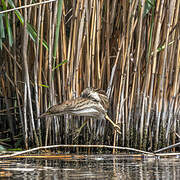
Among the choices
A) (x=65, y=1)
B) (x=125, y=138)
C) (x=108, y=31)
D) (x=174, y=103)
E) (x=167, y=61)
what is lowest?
(x=125, y=138)

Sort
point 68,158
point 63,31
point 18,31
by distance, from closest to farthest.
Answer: point 68,158
point 63,31
point 18,31

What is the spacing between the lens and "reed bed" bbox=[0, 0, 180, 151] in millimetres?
4156

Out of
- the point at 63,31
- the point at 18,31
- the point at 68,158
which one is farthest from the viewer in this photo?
the point at 18,31

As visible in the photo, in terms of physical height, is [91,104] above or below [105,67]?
below

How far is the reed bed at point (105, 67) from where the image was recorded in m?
4.16

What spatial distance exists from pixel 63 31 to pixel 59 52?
0.26 metres

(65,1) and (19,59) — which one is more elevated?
(65,1)

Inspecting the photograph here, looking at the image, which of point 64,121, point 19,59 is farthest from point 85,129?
point 19,59

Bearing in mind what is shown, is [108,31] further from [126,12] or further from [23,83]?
[23,83]

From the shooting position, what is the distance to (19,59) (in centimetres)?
463

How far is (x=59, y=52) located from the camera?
4.36 metres

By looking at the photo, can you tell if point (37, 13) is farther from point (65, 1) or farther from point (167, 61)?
point (167, 61)

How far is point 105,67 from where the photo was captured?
4.43 metres

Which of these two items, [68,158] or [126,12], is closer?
[68,158]
